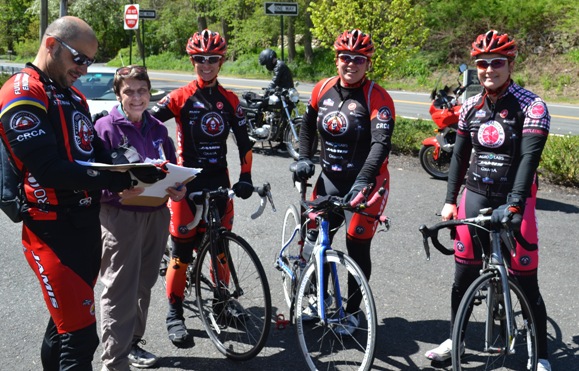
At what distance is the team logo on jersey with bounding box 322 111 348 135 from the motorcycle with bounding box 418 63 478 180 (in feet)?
18.0

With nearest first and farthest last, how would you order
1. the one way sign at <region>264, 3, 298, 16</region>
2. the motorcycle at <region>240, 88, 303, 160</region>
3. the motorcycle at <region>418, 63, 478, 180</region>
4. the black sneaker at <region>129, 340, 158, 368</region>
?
the black sneaker at <region>129, 340, 158, 368</region>
the motorcycle at <region>418, 63, 478, 180</region>
the motorcycle at <region>240, 88, 303, 160</region>
the one way sign at <region>264, 3, 298, 16</region>

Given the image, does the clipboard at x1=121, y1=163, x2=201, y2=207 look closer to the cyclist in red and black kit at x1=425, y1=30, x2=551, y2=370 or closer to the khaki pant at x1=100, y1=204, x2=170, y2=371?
the khaki pant at x1=100, y1=204, x2=170, y2=371

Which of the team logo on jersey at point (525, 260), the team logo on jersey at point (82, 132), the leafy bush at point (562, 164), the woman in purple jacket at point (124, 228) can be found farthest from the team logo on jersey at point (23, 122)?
the leafy bush at point (562, 164)

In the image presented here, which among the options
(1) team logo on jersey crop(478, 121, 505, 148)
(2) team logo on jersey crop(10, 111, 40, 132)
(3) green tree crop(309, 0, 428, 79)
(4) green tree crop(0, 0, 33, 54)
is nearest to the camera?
(2) team logo on jersey crop(10, 111, 40, 132)

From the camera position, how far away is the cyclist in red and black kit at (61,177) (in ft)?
9.49

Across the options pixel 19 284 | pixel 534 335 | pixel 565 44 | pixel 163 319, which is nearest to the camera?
pixel 534 335

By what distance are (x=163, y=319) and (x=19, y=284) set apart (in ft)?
5.26

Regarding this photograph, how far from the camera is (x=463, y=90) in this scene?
992 cm

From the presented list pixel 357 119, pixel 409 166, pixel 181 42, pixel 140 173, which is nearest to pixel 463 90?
pixel 409 166

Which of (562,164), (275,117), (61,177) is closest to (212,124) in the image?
(61,177)

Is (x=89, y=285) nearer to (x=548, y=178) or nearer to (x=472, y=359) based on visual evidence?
(x=472, y=359)

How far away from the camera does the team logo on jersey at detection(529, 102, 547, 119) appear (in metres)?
3.90

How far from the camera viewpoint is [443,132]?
9.94 metres

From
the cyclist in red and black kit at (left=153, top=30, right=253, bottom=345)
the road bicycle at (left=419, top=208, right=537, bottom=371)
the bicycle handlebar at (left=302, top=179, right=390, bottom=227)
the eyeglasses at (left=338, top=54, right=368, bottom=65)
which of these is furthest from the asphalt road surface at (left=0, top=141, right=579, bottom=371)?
the eyeglasses at (left=338, top=54, right=368, bottom=65)
